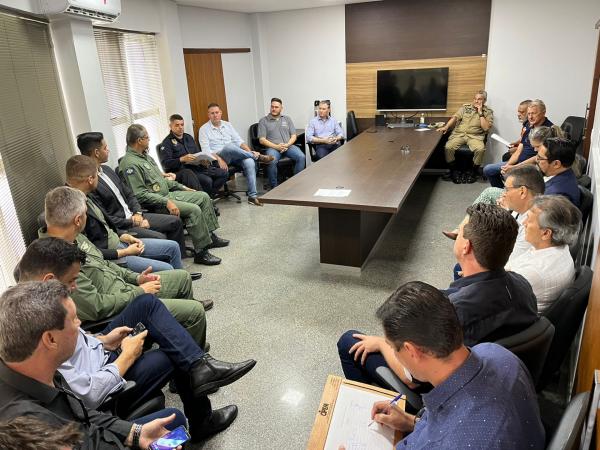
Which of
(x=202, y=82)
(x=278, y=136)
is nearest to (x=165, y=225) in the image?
(x=278, y=136)

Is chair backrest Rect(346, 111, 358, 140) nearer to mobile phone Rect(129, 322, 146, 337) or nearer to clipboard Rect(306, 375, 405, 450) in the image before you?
mobile phone Rect(129, 322, 146, 337)

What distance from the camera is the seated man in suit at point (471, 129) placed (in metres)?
5.80

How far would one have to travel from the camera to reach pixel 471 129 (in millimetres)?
5938

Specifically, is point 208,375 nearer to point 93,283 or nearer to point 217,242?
point 93,283

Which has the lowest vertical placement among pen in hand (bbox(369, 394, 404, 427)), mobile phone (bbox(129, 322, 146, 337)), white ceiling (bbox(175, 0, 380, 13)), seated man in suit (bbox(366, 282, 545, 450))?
pen in hand (bbox(369, 394, 404, 427))

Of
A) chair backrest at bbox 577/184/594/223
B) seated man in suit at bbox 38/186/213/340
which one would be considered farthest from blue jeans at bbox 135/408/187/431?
chair backrest at bbox 577/184/594/223

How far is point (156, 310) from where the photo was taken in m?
1.94

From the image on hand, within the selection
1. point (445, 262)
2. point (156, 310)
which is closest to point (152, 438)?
point (156, 310)

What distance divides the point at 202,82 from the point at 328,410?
5.36m

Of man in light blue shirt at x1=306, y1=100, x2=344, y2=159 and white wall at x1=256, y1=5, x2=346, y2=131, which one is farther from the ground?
white wall at x1=256, y1=5, x2=346, y2=131

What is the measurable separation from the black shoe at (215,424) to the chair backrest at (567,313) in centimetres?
142

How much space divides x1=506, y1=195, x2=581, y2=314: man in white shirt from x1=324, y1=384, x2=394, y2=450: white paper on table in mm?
853

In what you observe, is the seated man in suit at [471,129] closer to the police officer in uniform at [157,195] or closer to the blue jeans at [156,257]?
the police officer in uniform at [157,195]

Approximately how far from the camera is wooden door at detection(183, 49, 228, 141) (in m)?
5.70
